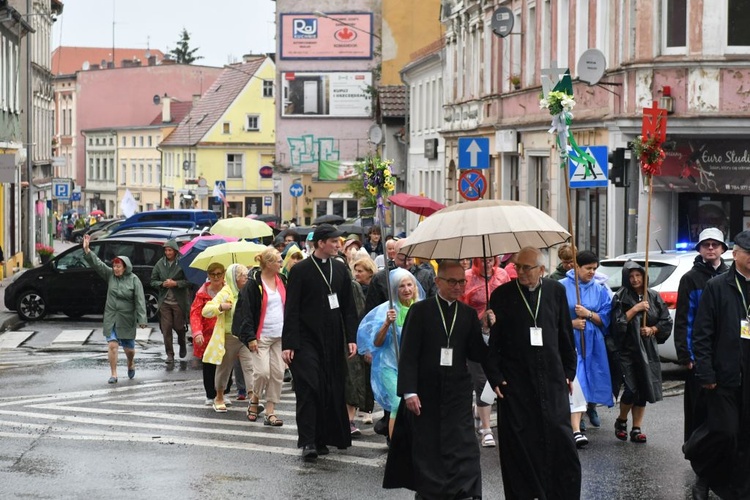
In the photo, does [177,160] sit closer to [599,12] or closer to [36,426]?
[599,12]

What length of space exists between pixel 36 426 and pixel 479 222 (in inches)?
224

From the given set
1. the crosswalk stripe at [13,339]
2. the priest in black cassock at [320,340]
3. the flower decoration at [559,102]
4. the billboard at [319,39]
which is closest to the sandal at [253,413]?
the priest in black cassock at [320,340]

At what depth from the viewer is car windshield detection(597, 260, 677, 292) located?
16688 mm

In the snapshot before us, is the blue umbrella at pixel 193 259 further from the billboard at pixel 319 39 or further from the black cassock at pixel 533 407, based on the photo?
the billboard at pixel 319 39

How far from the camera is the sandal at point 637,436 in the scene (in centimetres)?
1258

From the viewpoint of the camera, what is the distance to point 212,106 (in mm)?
95688

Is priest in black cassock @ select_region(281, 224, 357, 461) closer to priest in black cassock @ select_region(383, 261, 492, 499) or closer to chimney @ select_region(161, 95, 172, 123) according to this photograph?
priest in black cassock @ select_region(383, 261, 492, 499)

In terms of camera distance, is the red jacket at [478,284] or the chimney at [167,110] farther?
the chimney at [167,110]

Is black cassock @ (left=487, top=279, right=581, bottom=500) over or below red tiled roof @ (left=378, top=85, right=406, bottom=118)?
below

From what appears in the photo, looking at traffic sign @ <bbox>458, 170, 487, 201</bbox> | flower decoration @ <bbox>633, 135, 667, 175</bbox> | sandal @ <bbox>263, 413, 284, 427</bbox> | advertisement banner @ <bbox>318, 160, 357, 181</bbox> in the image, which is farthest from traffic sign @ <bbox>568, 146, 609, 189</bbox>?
advertisement banner @ <bbox>318, 160, 357, 181</bbox>

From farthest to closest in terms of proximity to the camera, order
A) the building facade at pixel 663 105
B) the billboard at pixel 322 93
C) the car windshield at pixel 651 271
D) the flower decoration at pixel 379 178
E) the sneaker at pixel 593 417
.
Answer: the billboard at pixel 322 93
the building facade at pixel 663 105
the car windshield at pixel 651 271
the sneaker at pixel 593 417
the flower decoration at pixel 379 178

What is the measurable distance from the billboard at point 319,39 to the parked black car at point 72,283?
5061 centimetres

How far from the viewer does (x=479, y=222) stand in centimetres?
991

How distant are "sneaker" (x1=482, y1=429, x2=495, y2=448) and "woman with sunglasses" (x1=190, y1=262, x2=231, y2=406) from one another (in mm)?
3521
